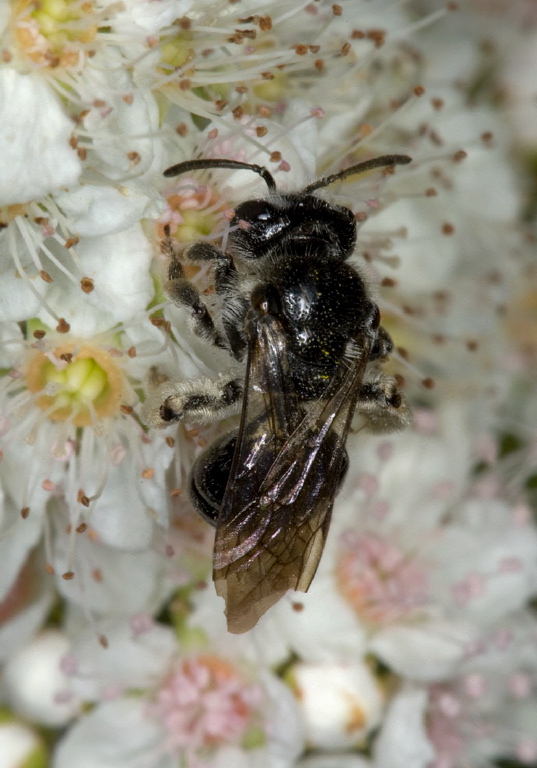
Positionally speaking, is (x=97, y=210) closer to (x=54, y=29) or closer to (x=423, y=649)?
(x=54, y=29)

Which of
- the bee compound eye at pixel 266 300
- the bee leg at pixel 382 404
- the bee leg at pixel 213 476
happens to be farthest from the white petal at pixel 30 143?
the bee leg at pixel 382 404

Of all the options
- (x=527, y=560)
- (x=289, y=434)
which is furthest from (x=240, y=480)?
(x=527, y=560)

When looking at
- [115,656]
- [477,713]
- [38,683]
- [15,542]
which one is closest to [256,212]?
[15,542]

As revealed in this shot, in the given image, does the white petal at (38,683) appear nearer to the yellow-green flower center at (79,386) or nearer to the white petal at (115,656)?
the white petal at (115,656)

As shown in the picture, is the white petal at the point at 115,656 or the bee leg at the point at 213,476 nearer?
the bee leg at the point at 213,476

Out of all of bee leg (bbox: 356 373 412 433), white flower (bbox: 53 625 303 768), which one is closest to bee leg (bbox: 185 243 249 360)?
bee leg (bbox: 356 373 412 433)

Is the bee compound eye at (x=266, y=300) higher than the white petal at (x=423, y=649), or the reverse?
the bee compound eye at (x=266, y=300)
